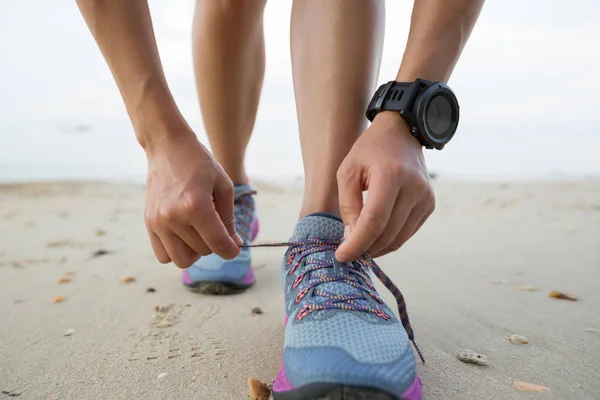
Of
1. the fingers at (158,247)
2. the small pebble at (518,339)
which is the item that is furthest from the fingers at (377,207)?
the small pebble at (518,339)

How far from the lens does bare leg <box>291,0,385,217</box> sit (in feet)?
3.70

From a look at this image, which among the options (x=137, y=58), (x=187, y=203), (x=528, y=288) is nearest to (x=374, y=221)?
(x=187, y=203)

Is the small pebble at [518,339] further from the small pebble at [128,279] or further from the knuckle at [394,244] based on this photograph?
the small pebble at [128,279]

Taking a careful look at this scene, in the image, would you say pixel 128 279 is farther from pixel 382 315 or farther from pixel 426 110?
pixel 426 110

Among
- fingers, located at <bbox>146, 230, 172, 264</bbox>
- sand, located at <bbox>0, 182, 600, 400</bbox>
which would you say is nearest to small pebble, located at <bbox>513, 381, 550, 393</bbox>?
sand, located at <bbox>0, 182, 600, 400</bbox>

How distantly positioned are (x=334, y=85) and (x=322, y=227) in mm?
316

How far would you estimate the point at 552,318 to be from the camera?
126cm

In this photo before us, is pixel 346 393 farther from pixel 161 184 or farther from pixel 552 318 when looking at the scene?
pixel 552 318

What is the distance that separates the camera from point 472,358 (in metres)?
1.01

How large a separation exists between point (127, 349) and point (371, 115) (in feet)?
2.32

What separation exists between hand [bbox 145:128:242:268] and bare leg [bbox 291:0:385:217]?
0.92 ft

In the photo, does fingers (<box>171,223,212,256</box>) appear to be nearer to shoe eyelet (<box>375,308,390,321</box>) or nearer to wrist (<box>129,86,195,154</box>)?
wrist (<box>129,86,195,154</box>)

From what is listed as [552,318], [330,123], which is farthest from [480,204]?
[330,123]

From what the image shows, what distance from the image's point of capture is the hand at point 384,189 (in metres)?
0.81
